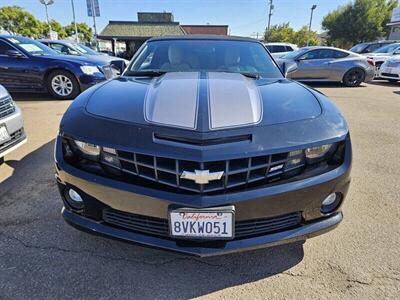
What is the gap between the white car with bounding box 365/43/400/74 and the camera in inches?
505

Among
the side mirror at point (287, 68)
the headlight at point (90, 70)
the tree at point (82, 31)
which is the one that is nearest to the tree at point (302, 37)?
the headlight at point (90, 70)

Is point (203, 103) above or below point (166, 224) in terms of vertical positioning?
above

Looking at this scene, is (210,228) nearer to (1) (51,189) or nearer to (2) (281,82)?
(2) (281,82)

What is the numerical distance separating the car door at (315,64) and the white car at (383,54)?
3.33 metres

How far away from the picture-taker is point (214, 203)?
5.17ft

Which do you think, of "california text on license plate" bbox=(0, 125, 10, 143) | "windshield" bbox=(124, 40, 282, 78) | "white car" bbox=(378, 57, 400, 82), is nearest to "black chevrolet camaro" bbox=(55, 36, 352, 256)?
"windshield" bbox=(124, 40, 282, 78)

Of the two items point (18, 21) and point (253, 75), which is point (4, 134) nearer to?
point (253, 75)

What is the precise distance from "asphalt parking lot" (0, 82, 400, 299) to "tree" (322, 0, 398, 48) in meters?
41.5

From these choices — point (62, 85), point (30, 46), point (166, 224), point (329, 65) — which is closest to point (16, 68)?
point (30, 46)

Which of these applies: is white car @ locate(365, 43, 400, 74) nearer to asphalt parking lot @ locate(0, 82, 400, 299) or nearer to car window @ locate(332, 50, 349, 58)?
car window @ locate(332, 50, 349, 58)

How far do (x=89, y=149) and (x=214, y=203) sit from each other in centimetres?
78

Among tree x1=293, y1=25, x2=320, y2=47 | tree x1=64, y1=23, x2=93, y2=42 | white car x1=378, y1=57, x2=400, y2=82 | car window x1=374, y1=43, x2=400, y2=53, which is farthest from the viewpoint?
tree x1=64, y1=23, x2=93, y2=42

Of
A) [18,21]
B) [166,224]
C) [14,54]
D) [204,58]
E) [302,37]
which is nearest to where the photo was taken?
[166,224]

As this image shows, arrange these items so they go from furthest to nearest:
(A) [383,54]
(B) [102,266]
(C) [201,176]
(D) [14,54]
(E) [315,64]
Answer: (A) [383,54]
(E) [315,64]
(D) [14,54]
(B) [102,266]
(C) [201,176]
